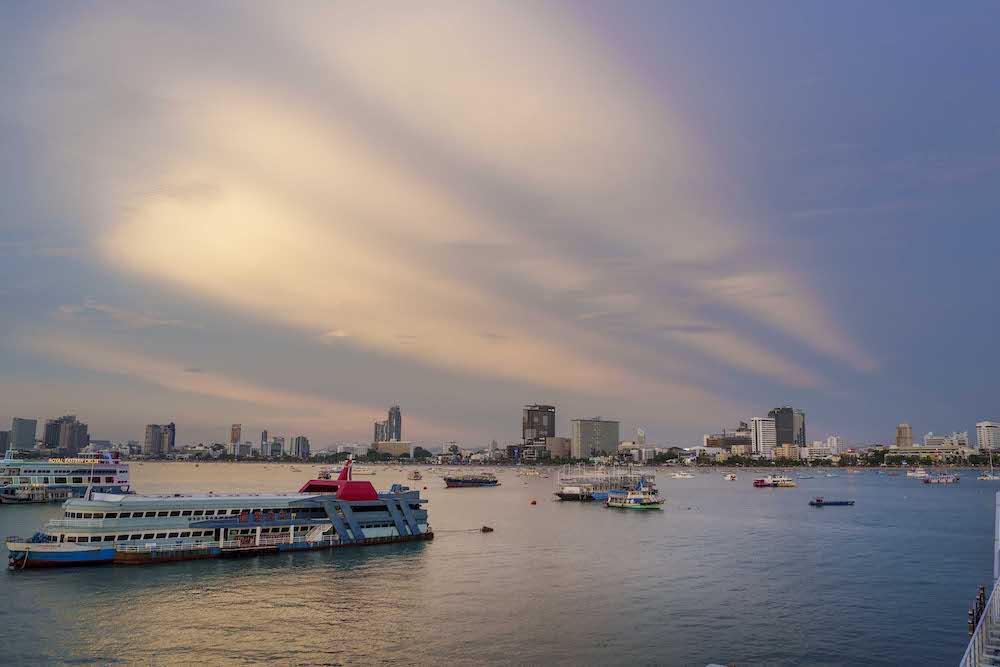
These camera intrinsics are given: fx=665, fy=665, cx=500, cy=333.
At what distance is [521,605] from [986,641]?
3366 cm

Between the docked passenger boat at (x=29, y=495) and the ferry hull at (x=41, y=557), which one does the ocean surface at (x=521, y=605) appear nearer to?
the ferry hull at (x=41, y=557)

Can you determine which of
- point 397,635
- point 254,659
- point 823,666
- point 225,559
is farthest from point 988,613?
point 225,559

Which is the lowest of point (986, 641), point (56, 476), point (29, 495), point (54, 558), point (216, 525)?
point (29, 495)

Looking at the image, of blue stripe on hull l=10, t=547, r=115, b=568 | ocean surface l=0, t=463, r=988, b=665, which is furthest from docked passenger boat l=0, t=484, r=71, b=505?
blue stripe on hull l=10, t=547, r=115, b=568

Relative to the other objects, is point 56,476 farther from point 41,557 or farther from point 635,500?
point 635,500

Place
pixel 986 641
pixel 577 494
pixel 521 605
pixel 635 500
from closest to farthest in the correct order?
pixel 986 641 < pixel 521 605 < pixel 635 500 < pixel 577 494

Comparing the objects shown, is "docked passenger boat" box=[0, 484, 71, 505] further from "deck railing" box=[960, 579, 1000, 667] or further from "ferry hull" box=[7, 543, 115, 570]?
"deck railing" box=[960, 579, 1000, 667]

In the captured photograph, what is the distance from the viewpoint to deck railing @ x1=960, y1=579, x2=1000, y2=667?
80.4 feet

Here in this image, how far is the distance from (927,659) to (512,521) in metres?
81.7

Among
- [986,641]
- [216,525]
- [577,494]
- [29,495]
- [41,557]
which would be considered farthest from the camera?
[577,494]

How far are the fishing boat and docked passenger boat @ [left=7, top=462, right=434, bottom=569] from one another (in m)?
73.9

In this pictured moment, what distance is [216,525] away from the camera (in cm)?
7056

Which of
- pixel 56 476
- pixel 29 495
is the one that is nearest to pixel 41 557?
pixel 29 495

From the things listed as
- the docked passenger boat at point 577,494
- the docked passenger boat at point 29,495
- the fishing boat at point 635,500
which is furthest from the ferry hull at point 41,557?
the docked passenger boat at point 577,494
